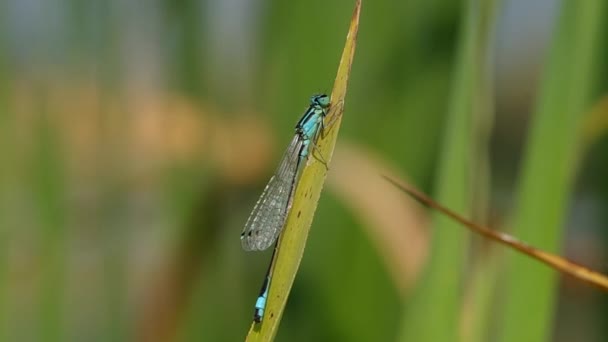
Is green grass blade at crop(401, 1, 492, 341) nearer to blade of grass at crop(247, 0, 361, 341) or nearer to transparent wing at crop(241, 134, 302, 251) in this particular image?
blade of grass at crop(247, 0, 361, 341)

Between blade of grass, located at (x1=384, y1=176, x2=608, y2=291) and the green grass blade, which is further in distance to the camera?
the green grass blade

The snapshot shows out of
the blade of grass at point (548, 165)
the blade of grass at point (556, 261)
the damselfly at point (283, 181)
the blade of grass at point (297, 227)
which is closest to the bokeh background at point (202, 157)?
the damselfly at point (283, 181)

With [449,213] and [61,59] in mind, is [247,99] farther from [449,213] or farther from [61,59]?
[449,213]

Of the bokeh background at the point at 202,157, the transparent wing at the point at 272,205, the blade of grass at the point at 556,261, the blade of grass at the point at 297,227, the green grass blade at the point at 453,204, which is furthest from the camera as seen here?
the bokeh background at the point at 202,157

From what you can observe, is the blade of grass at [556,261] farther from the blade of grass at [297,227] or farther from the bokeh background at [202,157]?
the bokeh background at [202,157]

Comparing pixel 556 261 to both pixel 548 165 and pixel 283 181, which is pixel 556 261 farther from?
pixel 283 181

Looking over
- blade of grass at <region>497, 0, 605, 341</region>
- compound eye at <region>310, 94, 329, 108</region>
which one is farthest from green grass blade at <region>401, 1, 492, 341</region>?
compound eye at <region>310, 94, 329, 108</region>
